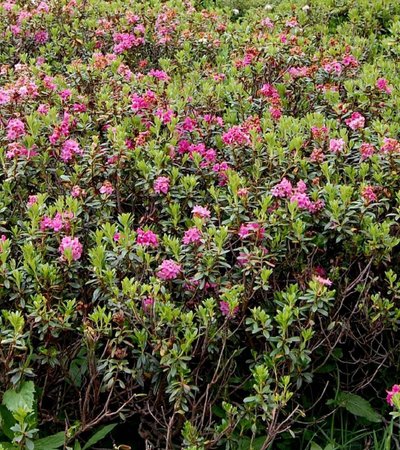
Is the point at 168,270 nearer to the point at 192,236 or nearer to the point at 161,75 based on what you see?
the point at 192,236

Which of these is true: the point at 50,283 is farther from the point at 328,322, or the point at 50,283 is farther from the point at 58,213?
the point at 328,322

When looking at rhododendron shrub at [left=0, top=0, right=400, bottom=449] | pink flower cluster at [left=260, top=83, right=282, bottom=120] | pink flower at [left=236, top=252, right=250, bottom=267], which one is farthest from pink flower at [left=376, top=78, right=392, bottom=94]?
pink flower at [left=236, top=252, right=250, bottom=267]

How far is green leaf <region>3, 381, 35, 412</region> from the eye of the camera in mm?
2500

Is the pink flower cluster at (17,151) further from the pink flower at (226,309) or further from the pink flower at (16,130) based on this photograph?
the pink flower at (226,309)

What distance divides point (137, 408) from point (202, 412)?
248mm

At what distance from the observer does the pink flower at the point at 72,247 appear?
275 centimetres

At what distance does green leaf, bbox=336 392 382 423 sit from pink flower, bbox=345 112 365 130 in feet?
4.23

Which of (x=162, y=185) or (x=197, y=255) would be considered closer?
(x=197, y=255)

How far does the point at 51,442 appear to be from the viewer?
263 centimetres

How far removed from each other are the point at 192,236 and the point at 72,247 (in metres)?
0.47

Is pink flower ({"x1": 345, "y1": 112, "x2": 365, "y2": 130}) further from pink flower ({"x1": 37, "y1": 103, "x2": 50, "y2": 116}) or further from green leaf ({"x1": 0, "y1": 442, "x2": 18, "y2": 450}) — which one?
green leaf ({"x1": 0, "y1": 442, "x2": 18, "y2": 450})

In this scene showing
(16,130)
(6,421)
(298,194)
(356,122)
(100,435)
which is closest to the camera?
(6,421)

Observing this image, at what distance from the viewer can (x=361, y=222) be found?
2941mm

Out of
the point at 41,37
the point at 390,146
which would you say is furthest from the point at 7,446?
the point at 41,37
